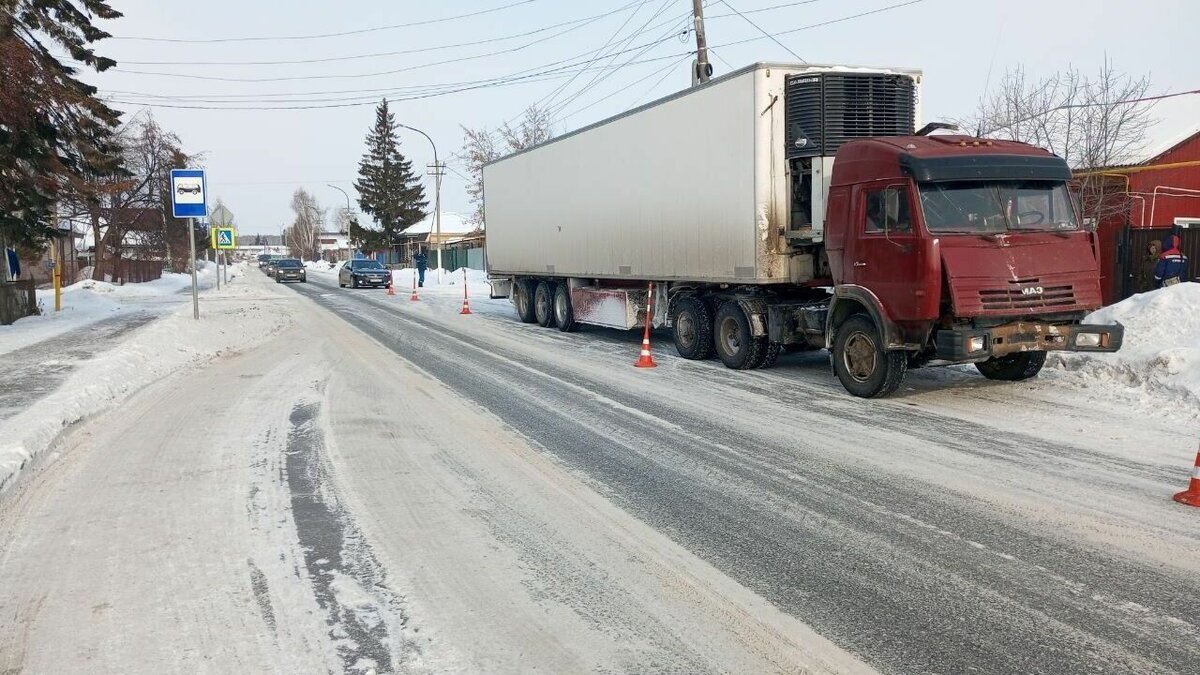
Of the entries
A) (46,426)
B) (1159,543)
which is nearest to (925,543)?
(1159,543)

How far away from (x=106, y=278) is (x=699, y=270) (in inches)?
1652

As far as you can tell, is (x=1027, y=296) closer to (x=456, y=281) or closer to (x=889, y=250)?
(x=889, y=250)

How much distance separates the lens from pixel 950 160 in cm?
881

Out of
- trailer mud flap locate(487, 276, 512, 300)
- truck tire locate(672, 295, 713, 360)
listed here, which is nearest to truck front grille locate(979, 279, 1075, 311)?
truck tire locate(672, 295, 713, 360)

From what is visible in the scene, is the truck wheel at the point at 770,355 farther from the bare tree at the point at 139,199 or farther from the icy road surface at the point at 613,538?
the bare tree at the point at 139,199

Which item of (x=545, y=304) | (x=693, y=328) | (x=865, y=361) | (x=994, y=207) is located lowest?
(x=865, y=361)

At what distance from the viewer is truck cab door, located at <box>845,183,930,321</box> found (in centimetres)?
856

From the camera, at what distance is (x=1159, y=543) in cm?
462

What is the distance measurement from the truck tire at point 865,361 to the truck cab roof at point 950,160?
5.44ft

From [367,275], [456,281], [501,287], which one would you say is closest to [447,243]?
[456,281]

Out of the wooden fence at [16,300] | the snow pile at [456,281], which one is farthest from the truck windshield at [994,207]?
the snow pile at [456,281]

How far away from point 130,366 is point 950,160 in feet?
34.4

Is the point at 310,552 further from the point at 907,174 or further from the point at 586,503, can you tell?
the point at 907,174

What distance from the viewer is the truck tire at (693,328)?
12633 mm
